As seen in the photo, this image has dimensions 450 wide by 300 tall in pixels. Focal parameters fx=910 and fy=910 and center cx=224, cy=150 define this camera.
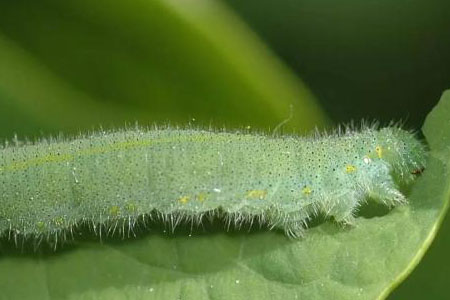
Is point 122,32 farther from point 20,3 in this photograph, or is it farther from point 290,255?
point 290,255

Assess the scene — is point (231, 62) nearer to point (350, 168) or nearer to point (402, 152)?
point (350, 168)

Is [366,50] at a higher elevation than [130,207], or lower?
higher

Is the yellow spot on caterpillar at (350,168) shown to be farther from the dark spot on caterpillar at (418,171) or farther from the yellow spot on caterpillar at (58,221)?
the yellow spot on caterpillar at (58,221)

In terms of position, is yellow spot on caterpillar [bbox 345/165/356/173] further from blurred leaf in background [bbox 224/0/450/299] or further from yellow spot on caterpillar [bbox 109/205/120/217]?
yellow spot on caterpillar [bbox 109/205/120/217]

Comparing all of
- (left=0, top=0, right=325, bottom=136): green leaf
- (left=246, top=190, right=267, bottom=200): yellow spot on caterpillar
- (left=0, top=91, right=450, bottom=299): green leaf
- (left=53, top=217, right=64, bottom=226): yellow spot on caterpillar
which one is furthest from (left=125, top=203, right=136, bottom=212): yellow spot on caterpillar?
(left=0, top=0, right=325, bottom=136): green leaf

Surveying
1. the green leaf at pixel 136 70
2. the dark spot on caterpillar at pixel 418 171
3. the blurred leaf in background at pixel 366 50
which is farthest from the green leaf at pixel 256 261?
the blurred leaf in background at pixel 366 50

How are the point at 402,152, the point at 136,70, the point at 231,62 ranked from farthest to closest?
the point at 136,70, the point at 231,62, the point at 402,152

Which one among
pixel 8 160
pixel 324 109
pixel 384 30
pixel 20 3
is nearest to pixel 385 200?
pixel 324 109

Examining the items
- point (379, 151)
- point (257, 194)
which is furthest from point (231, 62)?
point (379, 151)
